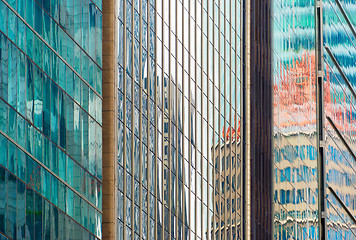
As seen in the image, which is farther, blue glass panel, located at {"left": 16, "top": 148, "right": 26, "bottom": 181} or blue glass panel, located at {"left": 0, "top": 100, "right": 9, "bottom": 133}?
blue glass panel, located at {"left": 16, "top": 148, "right": 26, "bottom": 181}

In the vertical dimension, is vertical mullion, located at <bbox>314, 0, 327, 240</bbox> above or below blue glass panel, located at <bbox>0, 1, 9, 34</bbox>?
above

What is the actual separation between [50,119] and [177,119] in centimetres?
Result: 1277

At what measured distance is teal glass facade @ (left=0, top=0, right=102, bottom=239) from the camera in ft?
112

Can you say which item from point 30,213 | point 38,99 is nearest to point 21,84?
point 38,99

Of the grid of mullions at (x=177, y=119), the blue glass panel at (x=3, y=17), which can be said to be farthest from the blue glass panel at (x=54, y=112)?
the grid of mullions at (x=177, y=119)

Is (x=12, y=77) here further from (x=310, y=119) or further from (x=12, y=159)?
(x=310, y=119)

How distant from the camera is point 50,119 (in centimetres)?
3672

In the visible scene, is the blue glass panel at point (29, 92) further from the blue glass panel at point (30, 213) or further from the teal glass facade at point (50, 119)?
the blue glass panel at point (30, 213)

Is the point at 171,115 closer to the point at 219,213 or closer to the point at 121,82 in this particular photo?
the point at 121,82

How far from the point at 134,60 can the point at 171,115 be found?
4942 mm

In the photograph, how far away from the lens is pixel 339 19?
3905 inches

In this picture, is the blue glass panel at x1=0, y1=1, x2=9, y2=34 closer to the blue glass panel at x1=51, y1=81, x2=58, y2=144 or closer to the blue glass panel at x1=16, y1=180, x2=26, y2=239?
the blue glass panel at x1=51, y1=81, x2=58, y2=144

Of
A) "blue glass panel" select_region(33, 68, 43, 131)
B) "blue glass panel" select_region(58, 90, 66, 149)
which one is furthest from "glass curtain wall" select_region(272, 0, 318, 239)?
"blue glass panel" select_region(33, 68, 43, 131)

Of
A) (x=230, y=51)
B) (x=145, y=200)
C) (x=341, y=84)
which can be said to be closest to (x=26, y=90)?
(x=145, y=200)
